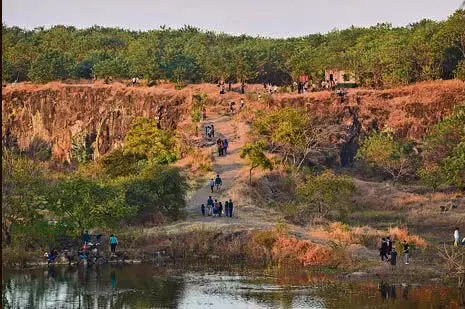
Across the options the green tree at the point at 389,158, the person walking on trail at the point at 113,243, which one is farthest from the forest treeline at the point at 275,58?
the person walking on trail at the point at 113,243

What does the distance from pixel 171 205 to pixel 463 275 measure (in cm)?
1546

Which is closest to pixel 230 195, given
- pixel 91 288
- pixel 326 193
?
pixel 326 193

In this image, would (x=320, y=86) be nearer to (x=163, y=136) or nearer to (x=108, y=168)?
(x=163, y=136)

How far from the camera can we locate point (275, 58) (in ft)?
301

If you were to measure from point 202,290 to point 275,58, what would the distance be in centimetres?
5813

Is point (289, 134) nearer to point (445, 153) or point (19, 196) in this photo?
point (445, 153)

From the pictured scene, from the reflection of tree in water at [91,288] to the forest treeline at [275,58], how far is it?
44.0 m

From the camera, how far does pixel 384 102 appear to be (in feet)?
247

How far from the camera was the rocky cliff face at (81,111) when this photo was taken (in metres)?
78.8

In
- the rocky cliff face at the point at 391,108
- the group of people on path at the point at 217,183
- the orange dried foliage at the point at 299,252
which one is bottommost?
the orange dried foliage at the point at 299,252

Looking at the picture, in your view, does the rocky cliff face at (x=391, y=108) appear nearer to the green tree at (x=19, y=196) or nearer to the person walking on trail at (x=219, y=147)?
the person walking on trail at (x=219, y=147)

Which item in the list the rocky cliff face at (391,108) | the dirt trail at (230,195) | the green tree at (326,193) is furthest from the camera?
the rocky cliff face at (391,108)

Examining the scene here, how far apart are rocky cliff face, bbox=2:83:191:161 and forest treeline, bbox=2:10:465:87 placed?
362cm

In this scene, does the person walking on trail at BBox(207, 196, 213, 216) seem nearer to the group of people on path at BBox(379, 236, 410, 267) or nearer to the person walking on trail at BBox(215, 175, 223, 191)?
the person walking on trail at BBox(215, 175, 223, 191)
